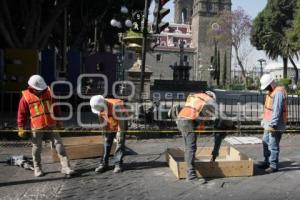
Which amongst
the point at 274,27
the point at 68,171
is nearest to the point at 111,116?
the point at 68,171

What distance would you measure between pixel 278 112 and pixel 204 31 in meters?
107

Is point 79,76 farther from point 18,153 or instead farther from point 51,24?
point 18,153

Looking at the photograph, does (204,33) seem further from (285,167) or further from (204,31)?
(285,167)

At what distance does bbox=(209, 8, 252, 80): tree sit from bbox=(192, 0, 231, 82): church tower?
23265mm

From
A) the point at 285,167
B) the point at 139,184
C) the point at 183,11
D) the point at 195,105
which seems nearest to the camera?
the point at 139,184

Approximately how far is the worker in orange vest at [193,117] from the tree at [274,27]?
56687 millimetres

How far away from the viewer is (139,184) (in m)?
8.80

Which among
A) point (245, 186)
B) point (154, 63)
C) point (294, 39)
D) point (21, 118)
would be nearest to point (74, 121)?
point (21, 118)

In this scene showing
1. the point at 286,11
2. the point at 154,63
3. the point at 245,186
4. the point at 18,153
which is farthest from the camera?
the point at 154,63

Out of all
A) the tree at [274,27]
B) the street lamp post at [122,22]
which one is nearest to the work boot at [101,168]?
the street lamp post at [122,22]

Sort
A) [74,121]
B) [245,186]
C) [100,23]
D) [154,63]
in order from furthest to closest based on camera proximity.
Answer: [154,63], [100,23], [74,121], [245,186]

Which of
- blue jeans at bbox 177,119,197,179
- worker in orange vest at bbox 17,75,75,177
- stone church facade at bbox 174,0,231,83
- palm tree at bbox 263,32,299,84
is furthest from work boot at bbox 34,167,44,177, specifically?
stone church facade at bbox 174,0,231,83

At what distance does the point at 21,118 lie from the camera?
929 centimetres

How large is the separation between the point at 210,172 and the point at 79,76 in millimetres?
14879
